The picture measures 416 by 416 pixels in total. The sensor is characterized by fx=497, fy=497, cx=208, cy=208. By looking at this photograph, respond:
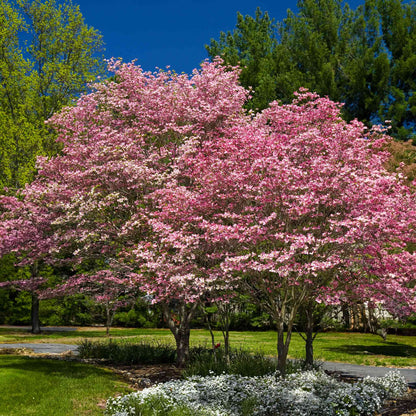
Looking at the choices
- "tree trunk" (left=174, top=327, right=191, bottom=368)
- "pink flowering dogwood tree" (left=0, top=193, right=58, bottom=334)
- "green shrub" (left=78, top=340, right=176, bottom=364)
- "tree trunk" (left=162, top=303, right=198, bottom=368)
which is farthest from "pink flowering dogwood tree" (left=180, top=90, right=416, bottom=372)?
"pink flowering dogwood tree" (left=0, top=193, right=58, bottom=334)

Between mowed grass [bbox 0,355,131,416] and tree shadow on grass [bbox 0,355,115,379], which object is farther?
tree shadow on grass [bbox 0,355,115,379]

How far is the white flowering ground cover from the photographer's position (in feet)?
28.0

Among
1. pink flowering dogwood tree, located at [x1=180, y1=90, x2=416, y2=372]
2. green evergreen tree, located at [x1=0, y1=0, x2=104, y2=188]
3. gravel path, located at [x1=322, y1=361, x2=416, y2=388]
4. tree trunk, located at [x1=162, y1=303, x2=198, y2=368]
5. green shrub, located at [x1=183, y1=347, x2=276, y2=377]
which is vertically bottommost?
gravel path, located at [x1=322, y1=361, x2=416, y2=388]

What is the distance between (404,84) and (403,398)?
2737 cm

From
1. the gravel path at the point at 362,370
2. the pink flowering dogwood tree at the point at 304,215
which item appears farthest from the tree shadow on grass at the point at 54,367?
the gravel path at the point at 362,370

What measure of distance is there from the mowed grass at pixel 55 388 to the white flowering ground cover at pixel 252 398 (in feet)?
3.12

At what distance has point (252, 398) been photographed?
902 cm

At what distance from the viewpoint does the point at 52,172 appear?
52.1 ft

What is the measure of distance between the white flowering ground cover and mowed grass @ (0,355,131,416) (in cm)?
95

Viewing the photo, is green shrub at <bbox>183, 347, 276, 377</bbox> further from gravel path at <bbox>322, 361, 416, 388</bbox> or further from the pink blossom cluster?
gravel path at <bbox>322, 361, 416, 388</bbox>

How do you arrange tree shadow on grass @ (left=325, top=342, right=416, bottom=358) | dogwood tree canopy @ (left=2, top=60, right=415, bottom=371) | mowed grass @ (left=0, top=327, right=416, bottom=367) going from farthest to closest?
tree shadow on grass @ (left=325, top=342, right=416, bottom=358) → mowed grass @ (left=0, top=327, right=416, bottom=367) → dogwood tree canopy @ (left=2, top=60, right=415, bottom=371)

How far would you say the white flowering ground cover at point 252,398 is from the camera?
336 inches

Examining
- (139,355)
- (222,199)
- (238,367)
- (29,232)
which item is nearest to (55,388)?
(238,367)

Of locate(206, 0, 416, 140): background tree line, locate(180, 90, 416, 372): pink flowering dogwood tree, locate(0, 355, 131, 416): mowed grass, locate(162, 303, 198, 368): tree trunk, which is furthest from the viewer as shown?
locate(206, 0, 416, 140): background tree line
